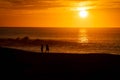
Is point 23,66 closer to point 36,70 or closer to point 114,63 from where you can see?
point 36,70

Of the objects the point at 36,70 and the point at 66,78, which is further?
the point at 36,70

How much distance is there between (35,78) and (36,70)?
7.58 feet

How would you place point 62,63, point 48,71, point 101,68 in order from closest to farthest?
point 48,71 → point 101,68 → point 62,63

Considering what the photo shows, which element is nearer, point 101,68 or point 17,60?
point 101,68

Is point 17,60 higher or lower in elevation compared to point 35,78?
higher

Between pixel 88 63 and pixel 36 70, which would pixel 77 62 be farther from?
pixel 36 70

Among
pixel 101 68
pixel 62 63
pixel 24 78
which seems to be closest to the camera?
pixel 24 78

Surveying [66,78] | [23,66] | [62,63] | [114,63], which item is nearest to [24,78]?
[66,78]

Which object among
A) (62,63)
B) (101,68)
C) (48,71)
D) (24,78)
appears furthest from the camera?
(62,63)

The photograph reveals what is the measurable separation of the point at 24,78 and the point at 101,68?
592 cm

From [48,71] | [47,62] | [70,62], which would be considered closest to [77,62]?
[70,62]

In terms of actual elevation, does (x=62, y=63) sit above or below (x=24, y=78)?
above

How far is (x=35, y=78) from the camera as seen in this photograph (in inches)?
644

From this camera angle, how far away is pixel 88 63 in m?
21.9
